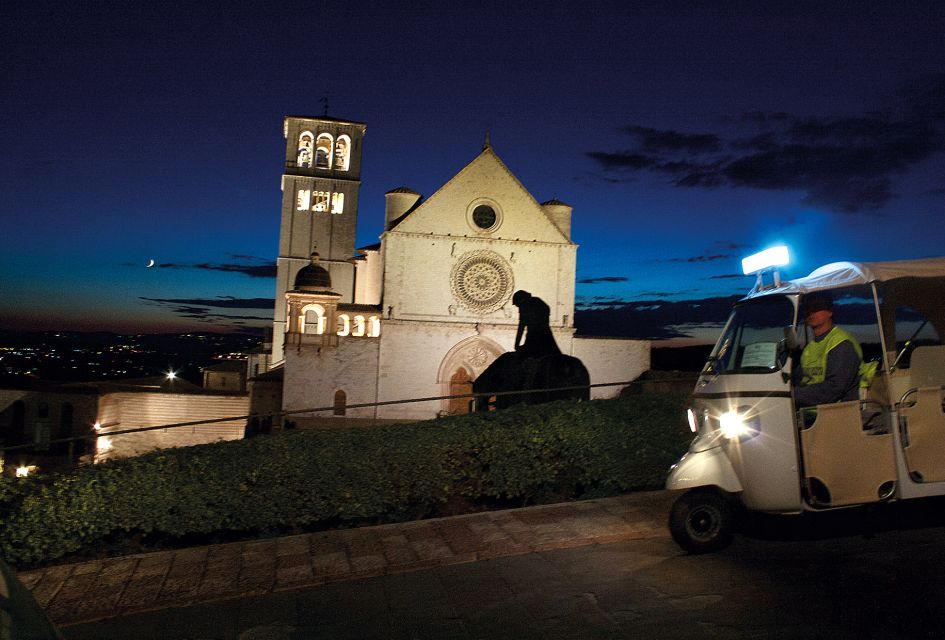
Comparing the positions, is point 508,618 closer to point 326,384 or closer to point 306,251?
point 326,384

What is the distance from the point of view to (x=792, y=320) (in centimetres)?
571

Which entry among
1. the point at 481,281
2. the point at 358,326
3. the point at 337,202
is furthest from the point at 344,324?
the point at 337,202

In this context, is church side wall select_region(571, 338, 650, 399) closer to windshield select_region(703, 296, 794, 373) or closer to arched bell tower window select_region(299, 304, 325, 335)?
arched bell tower window select_region(299, 304, 325, 335)

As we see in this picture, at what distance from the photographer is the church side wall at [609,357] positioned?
35094mm

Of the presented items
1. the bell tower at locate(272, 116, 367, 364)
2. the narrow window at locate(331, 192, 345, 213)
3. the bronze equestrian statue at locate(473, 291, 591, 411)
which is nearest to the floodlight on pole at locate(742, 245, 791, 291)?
the bronze equestrian statue at locate(473, 291, 591, 411)

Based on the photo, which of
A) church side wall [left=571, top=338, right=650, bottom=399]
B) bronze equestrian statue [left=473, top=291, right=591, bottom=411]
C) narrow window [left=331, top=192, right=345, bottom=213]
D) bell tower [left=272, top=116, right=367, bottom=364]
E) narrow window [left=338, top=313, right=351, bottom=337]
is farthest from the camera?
narrow window [left=331, top=192, right=345, bottom=213]

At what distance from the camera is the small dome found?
34.6 metres

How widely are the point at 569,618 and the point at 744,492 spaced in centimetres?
177

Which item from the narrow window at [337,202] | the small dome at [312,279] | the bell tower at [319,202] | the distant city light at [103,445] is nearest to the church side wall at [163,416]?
the distant city light at [103,445]

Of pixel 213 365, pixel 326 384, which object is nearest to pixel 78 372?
pixel 213 365

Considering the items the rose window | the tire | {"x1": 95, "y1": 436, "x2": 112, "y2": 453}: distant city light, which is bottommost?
{"x1": 95, "y1": 436, "x2": 112, "y2": 453}: distant city light

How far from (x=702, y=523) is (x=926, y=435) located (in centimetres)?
175

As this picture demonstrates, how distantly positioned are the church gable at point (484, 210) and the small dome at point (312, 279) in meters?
4.13

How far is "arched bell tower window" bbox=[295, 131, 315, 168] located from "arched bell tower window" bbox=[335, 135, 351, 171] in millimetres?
1352
